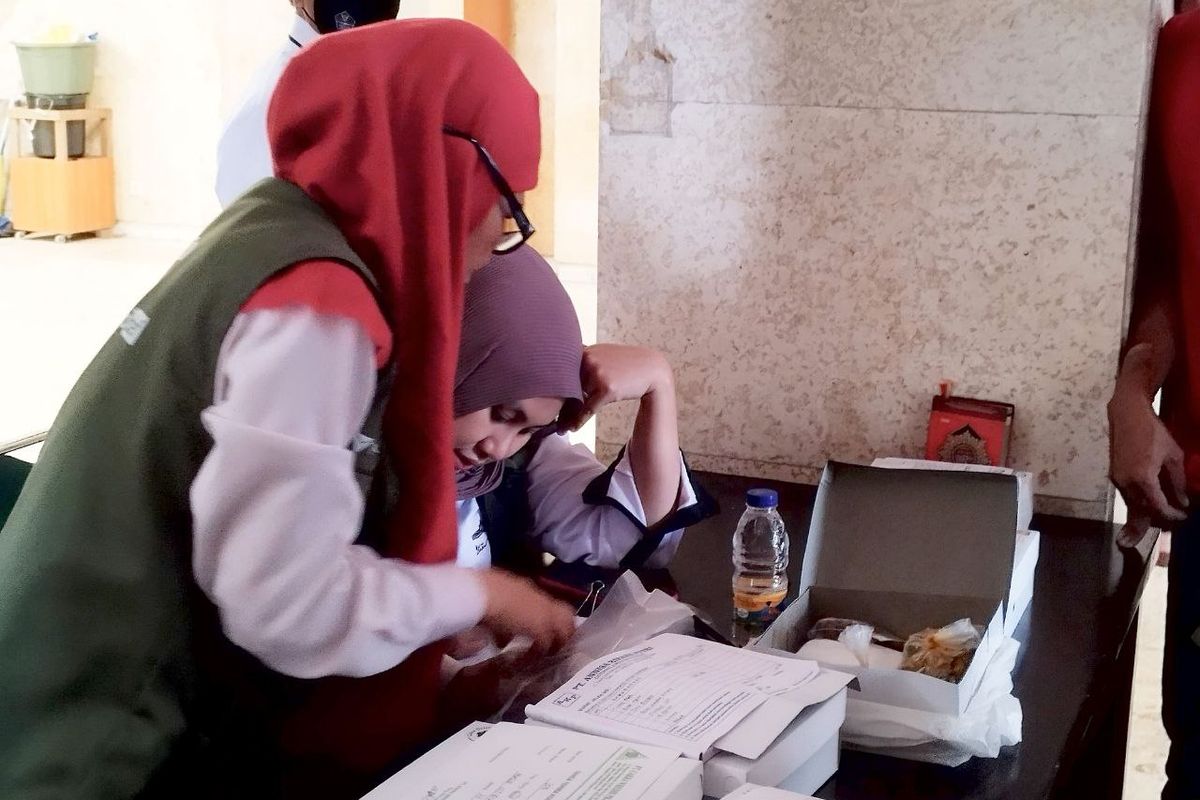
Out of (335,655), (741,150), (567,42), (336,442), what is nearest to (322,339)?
(336,442)

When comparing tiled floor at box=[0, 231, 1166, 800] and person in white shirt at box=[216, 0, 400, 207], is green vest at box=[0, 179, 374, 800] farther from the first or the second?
tiled floor at box=[0, 231, 1166, 800]

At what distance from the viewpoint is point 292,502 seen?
0.90 m

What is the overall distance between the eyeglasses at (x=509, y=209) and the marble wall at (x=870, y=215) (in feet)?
2.29

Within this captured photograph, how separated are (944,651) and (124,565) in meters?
0.69

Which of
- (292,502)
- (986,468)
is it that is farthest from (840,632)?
(292,502)

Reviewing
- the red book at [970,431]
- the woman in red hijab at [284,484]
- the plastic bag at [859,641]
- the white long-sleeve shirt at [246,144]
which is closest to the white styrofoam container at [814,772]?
the plastic bag at [859,641]

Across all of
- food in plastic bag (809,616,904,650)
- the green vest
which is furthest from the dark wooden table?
the green vest

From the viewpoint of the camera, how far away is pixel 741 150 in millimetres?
1778

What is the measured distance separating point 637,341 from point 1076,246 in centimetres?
61

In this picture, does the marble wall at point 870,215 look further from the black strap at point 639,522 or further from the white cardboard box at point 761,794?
the white cardboard box at point 761,794

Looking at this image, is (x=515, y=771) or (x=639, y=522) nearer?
(x=515, y=771)

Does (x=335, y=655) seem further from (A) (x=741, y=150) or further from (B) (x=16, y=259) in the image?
(B) (x=16, y=259)

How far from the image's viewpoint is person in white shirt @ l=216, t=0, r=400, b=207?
2146 millimetres

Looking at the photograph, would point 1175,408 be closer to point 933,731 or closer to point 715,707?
point 933,731
